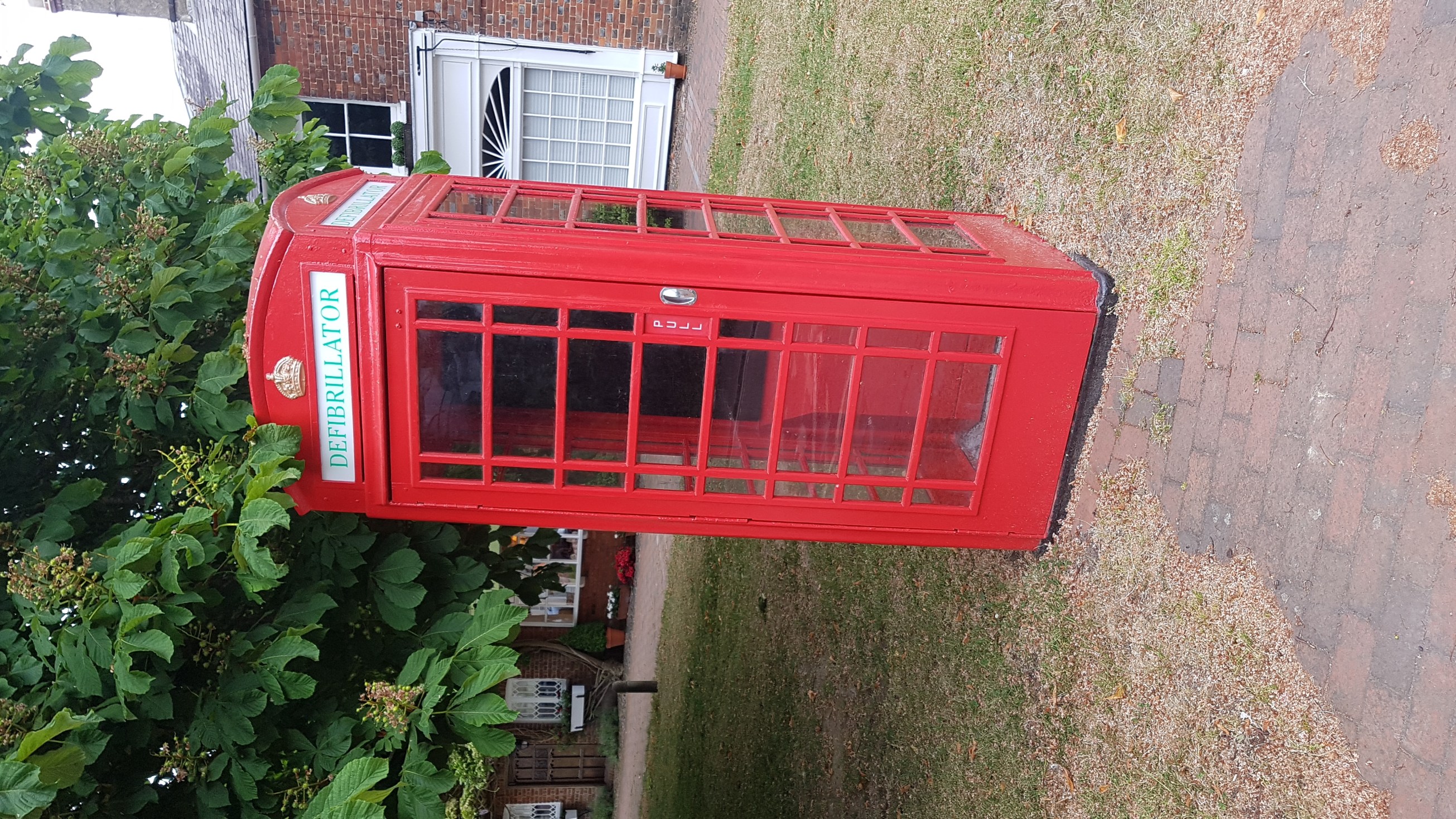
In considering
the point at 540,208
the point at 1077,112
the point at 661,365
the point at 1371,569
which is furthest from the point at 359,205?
the point at 1371,569

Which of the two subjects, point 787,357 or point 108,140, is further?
point 108,140

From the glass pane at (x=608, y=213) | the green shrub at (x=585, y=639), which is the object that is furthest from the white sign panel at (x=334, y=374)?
the green shrub at (x=585, y=639)

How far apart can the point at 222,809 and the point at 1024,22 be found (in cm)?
633

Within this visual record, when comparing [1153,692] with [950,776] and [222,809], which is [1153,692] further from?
[222,809]

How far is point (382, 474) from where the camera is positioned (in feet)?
14.7

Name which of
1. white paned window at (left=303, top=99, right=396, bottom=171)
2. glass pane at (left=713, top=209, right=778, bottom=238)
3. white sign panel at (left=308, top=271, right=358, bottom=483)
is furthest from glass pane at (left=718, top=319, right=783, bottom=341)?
white paned window at (left=303, top=99, right=396, bottom=171)

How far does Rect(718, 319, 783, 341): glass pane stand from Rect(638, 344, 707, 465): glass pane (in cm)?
13

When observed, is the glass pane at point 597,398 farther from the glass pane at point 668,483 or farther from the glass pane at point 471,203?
the glass pane at point 471,203

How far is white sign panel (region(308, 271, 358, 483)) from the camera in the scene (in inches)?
165

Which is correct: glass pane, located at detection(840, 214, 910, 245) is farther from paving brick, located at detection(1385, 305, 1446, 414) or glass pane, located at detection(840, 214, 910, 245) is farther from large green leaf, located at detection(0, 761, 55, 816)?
large green leaf, located at detection(0, 761, 55, 816)

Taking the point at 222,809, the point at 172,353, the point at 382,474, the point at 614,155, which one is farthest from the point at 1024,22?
the point at 614,155

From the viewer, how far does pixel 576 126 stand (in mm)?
13781

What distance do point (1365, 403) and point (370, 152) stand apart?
1269cm

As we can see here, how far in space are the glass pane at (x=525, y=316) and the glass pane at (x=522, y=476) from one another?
77 centimetres
